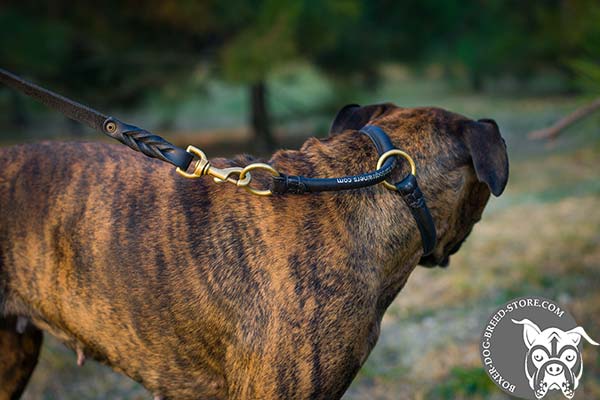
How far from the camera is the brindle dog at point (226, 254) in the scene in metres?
1.70

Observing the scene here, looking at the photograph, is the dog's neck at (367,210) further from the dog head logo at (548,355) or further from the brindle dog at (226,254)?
the dog head logo at (548,355)

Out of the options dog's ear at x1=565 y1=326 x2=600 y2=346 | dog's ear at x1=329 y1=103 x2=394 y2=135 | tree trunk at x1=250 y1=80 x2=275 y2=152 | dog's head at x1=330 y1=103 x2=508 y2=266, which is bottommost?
tree trunk at x1=250 y1=80 x2=275 y2=152

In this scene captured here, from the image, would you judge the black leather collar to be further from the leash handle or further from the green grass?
the green grass

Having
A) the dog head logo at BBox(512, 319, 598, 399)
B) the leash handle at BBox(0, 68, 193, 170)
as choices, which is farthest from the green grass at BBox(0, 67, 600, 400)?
the leash handle at BBox(0, 68, 193, 170)

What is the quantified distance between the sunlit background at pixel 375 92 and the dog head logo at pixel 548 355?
1.97ft

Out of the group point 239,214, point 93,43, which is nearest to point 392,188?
point 239,214

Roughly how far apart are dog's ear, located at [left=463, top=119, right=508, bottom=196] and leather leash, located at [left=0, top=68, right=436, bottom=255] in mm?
222

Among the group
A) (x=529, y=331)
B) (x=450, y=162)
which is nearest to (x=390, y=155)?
(x=450, y=162)

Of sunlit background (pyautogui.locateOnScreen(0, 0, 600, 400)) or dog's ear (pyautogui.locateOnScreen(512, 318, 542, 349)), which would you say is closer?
dog's ear (pyautogui.locateOnScreen(512, 318, 542, 349))

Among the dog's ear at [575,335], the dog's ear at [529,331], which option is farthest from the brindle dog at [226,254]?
the dog's ear at [575,335]

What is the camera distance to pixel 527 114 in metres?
14.8

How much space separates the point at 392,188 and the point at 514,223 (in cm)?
451

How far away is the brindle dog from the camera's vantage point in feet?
5.59

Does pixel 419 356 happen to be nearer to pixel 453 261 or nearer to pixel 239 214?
pixel 453 261
